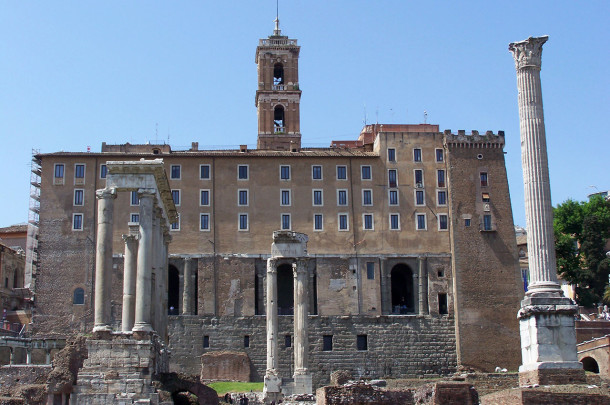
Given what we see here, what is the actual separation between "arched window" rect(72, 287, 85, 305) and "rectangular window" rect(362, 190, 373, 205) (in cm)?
2034

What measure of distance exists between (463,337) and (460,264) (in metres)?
5.01

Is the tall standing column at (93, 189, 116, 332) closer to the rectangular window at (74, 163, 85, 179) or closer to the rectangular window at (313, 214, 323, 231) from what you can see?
the rectangular window at (74, 163, 85, 179)

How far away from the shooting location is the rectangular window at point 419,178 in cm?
6556

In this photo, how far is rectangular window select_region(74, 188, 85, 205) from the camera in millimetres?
63306

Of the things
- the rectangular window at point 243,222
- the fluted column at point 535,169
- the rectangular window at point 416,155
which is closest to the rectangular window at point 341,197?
the rectangular window at point 416,155

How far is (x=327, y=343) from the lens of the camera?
62219 millimetres

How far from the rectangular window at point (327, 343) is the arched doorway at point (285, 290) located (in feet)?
11.4

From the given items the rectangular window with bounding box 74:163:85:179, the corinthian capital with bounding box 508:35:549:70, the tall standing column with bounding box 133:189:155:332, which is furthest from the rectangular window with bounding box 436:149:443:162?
the corinthian capital with bounding box 508:35:549:70

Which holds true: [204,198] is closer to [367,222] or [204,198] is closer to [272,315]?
[367,222]

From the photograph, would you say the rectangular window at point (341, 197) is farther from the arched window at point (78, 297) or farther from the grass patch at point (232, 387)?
the arched window at point (78, 297)

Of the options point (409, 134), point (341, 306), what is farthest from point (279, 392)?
point (409, 134)

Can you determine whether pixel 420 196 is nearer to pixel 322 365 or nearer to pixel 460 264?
pixel 460 264

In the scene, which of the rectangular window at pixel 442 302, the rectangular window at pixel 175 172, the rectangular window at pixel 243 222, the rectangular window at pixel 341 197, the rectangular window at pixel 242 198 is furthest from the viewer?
the rectangular window at pixel 341 197

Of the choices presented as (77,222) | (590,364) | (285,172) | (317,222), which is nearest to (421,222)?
(317,222)
